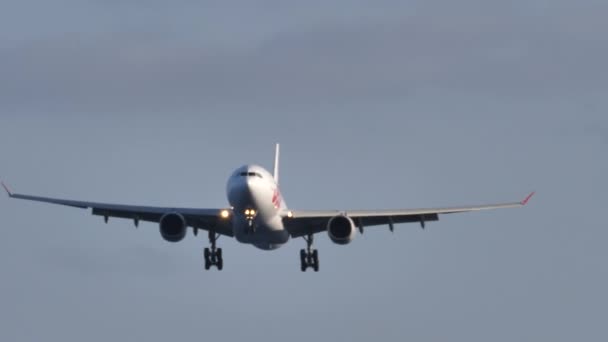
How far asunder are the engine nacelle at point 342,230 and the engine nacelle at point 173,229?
692 centimetres

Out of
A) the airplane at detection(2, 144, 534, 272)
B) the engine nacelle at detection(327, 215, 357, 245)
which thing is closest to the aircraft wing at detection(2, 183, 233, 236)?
the airplane at detection(2, 144, 534, 272)

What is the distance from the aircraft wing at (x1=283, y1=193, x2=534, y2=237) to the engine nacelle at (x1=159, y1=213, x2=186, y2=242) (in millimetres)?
4823

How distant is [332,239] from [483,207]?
8.27 meters

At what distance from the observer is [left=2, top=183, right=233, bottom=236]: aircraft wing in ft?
Answer: 238

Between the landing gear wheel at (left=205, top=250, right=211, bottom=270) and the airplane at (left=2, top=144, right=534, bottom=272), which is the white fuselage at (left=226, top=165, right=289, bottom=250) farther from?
the landing gear wheel at (left=205, top=250, right=211, bottom=270)

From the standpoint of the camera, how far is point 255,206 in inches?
2692

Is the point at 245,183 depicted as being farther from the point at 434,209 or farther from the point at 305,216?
the point at 434,209

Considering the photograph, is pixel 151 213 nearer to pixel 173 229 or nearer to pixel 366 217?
pixel 173 229

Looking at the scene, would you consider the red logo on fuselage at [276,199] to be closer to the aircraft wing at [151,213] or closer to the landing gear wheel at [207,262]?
the aircraft wing at [151,213]

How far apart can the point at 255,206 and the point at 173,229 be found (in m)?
5.31

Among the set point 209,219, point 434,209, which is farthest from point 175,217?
point 434,209

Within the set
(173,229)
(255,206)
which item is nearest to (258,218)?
(255,206)

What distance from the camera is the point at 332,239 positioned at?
7256 centimetres

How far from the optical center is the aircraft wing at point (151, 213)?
7262 cm
